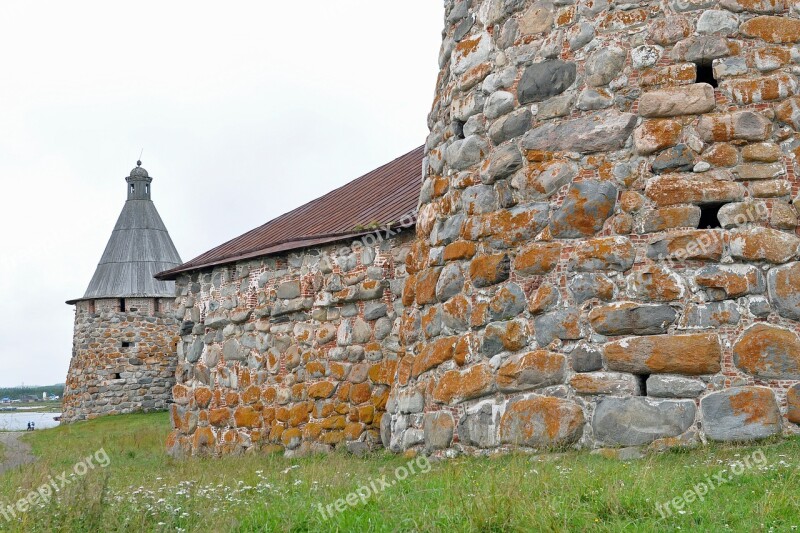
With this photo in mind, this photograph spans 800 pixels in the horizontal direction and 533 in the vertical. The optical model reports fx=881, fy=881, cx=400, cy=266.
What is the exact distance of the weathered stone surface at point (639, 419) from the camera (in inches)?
201

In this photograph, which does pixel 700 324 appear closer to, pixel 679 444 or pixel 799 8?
pixel 679 444

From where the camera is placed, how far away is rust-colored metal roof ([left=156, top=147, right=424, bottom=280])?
8.98 metres

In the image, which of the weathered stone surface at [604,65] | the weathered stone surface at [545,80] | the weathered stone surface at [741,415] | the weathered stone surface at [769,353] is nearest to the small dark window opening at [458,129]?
the weathered stone surface at [545,80]

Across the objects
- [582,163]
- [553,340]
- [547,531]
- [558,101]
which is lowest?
[547,531]

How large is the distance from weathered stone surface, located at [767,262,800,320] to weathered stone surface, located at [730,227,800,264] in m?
0.08

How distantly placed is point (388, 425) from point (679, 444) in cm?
292

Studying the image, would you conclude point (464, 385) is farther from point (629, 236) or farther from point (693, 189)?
point (693, 189)

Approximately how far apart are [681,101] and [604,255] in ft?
3.54

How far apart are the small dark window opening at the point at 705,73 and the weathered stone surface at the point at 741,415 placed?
1955 millimetres

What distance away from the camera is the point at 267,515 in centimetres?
459

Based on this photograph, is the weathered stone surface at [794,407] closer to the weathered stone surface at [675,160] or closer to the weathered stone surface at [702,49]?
the weathered stone surface at [675,160]

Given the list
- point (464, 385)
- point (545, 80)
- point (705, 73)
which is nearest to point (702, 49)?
point (705, 73)

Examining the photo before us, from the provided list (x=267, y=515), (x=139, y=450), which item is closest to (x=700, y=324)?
(x=267, y=515)

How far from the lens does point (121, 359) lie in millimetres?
23719
